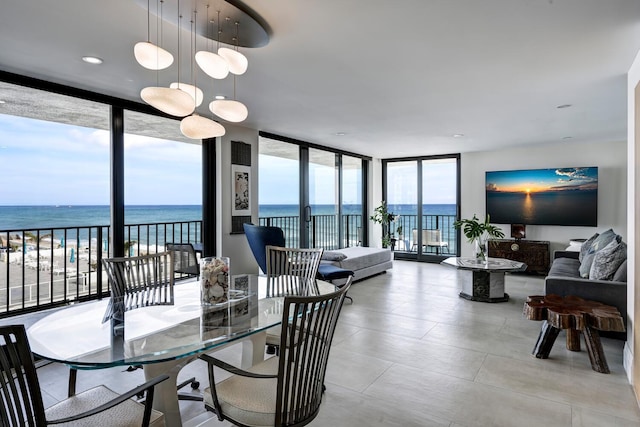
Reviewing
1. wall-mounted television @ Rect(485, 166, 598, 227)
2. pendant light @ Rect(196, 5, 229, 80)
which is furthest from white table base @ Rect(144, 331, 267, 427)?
wall-mounted television @ Rect(485, 166, 598, 227)

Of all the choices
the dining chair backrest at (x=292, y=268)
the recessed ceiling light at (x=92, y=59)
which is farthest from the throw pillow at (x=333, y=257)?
the recessed ceiling light at (x=92, y=59)

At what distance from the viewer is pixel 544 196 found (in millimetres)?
7012

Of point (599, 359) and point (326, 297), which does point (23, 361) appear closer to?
point (326, 297)

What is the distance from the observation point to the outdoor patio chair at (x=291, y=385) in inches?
56.0

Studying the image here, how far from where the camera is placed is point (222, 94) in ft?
12.8

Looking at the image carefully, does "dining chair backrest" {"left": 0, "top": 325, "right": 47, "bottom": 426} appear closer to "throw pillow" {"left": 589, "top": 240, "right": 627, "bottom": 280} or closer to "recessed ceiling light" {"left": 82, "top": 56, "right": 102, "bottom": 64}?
"recessed ceiling light" {"left": 82, "top": 56, "right": 102, "bottom": 64}

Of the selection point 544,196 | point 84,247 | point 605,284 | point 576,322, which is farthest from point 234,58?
point 544,196

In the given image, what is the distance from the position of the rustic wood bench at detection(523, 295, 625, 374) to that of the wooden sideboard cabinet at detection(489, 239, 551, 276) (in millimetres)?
3727

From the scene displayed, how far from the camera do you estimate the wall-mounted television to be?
6.63 m

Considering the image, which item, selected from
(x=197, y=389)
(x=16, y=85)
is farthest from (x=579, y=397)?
(x=16, y=85)

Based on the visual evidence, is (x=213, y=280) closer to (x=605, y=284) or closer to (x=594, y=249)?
(x=605, y=284)

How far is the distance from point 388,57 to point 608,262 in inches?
119

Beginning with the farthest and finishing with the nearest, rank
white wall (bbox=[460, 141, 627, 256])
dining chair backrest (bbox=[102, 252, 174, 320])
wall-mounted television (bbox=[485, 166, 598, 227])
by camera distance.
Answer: wall-mounted television (bbox=[485, 166, 598, 227]) < white wall (bbox=[460, 141, 627, 256]) < dining chair backrest (bbox=[102, 252, 174, 320])

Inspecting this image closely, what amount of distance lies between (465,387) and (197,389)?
1.92m
